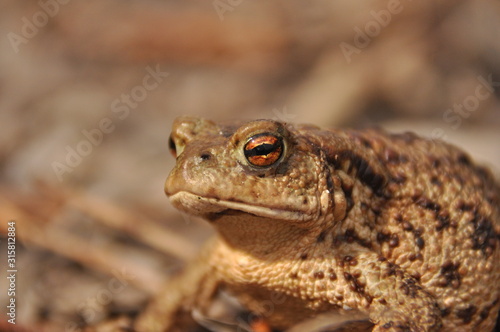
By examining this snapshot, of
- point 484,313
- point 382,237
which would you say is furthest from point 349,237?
point 484,313

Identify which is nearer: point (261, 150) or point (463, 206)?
point (261, 150)

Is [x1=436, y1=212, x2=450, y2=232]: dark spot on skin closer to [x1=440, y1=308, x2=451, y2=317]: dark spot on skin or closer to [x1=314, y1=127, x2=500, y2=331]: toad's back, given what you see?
[x1=314, y1=127, x2=500, y2=331]: toad's back

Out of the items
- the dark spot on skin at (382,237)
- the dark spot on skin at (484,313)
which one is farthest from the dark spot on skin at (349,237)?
the dark spot on skin at (484,313)

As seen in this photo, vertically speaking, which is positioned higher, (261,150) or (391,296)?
(261,150)

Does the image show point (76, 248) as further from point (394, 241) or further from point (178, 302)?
point (394, 241)

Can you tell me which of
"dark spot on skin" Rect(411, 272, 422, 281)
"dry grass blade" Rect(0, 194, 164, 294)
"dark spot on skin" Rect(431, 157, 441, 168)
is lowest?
"dry grass blade" Rect(0, 194, 164, 294)

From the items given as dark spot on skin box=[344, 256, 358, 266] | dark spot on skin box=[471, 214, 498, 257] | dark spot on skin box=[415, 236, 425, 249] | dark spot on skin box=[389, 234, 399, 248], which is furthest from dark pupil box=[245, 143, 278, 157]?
dark spot on skin box=[471, 214, 498, 257]
